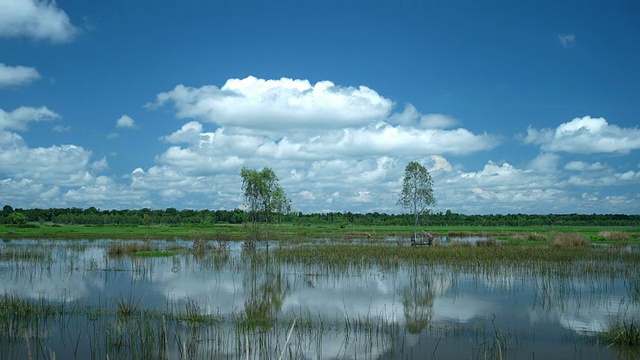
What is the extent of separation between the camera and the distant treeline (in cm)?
10250

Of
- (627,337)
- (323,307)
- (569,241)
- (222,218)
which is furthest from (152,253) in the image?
(222,218)

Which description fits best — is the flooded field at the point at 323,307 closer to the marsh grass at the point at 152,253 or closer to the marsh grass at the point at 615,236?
the marsh grass at the point at 152,253

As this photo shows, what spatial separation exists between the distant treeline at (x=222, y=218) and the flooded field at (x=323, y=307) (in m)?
69.3

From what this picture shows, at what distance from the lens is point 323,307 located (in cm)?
1534

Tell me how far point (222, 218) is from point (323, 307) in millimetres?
116614

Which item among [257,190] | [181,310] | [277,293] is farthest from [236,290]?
[257,190]

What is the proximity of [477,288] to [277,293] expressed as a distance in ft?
27.0

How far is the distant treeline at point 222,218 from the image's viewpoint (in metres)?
102

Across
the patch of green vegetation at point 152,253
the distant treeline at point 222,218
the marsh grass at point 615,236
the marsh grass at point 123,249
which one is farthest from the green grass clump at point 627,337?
the distant treeline at point 222,218

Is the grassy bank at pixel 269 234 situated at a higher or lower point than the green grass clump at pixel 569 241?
lower

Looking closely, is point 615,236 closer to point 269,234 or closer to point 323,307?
point 269,234

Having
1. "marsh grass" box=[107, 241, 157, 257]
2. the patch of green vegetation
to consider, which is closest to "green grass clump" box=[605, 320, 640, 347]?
the patch of green vegetation

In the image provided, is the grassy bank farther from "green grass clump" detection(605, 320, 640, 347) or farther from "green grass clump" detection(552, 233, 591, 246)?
"green grass clump" detection(605, 320, 640, 347)

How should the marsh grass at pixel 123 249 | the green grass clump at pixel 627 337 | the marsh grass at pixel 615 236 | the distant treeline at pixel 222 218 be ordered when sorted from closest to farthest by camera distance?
the green grass clump at pixel 627 337 → the marsh grass at pixel 123 249 → the marsh grass at pixel 615 236 → the distant treeline at pixel 222 218
